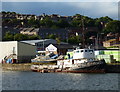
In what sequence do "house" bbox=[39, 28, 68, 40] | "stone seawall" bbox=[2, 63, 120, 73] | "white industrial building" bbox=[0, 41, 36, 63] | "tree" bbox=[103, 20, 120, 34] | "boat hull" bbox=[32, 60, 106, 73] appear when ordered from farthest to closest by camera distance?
"tree" bbox=[103, 20, 120, 34] < "house" bbox=[39, 28, 68, 40] < "white industrial building" bbox=[0, 41, 36, 63] < "stone seawall" bbox=[2, 63, 120, 73] < "boat hull" bbox=[32, 60, 106, 73]

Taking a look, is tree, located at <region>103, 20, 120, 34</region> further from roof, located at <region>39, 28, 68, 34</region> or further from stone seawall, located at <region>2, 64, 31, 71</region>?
stone seawall, located at <region>2, 64, 31, 71</region>

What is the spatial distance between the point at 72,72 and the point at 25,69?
44.1 feet

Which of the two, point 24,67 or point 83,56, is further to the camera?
point 24,67

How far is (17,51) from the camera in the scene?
82062 millimetres

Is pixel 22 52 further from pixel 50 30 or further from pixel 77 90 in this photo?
pixel 50 30

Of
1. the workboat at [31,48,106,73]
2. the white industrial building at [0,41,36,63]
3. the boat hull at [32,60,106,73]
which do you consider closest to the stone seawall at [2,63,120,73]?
the boat hull at [32,60,106,73]

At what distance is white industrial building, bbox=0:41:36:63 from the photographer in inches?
3236

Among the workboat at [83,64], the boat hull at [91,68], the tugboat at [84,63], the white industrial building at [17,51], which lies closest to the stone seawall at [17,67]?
→ the white industrial building at [17,51]

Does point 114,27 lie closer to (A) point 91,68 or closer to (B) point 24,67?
(B) point 24,67

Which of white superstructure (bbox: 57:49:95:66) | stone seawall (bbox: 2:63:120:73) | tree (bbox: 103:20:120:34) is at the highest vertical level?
tree (bbox: 103:20:120:34)

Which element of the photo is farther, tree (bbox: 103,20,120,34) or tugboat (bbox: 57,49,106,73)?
tree (bbox: 103,20,120,34)

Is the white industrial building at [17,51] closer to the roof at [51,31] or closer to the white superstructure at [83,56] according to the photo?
the white superstructure at [83,56]

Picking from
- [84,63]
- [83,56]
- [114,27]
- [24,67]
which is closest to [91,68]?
[84,63]

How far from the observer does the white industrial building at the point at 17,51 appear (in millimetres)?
82188
